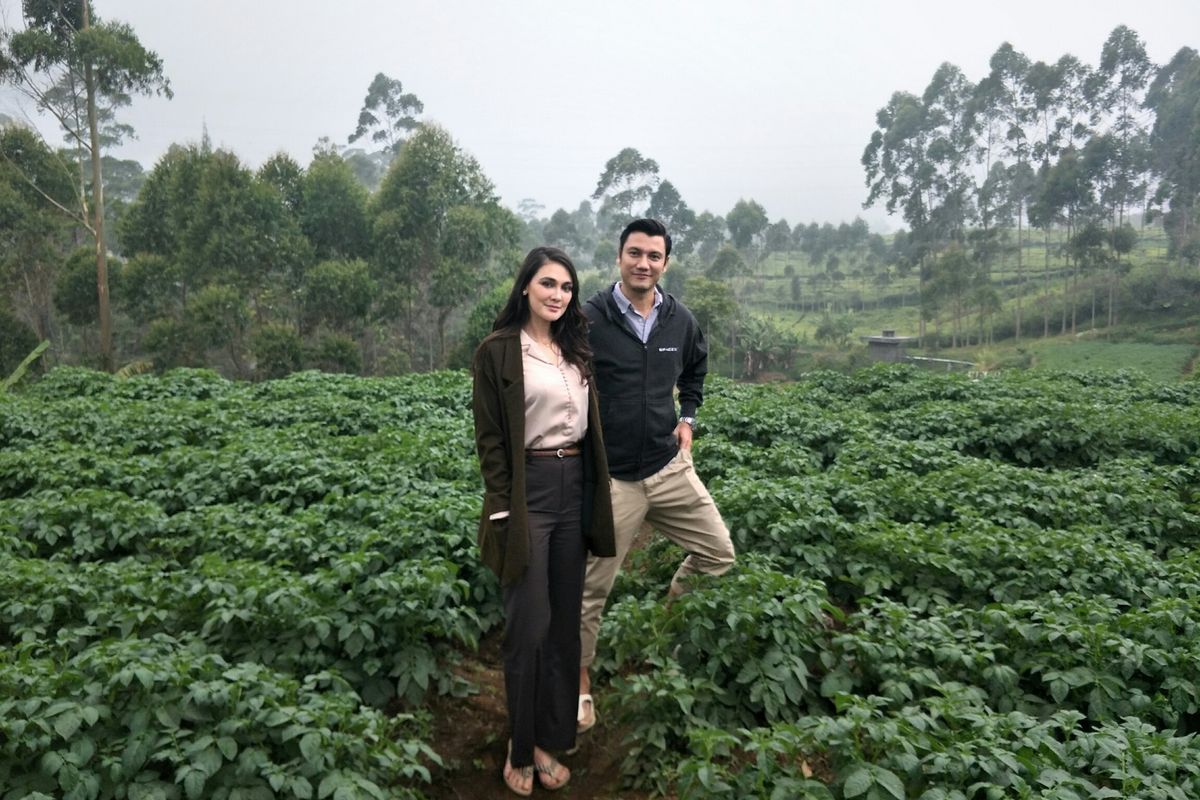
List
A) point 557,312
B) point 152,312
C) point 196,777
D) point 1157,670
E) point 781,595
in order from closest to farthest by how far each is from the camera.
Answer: point 196,777, point 557,312, point 1157,670, point 781,595, point 152,312

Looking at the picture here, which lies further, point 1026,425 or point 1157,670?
point 1026,425

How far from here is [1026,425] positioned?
7.64 m

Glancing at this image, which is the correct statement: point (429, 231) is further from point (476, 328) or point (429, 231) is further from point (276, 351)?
point (276, 351)

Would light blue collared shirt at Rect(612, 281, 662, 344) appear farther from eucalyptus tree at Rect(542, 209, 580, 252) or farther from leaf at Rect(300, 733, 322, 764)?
eucalyptus tree at Rect(542, 209, 580, 252)

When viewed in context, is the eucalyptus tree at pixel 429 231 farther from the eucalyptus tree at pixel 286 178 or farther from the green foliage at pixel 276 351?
the green foliage at pixel 276 351

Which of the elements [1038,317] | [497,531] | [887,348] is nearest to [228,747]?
[497,531]

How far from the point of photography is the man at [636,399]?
323cm

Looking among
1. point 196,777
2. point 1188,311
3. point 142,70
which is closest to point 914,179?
point 1188,311

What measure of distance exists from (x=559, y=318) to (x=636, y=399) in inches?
19.7

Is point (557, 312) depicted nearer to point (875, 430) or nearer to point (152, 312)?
point (875, 430)

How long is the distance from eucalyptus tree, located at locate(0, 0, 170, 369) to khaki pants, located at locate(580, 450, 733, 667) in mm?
19965

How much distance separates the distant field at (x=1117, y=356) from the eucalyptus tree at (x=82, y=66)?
2533cm

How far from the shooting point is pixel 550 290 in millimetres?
2850

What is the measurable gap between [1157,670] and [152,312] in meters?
23.7
